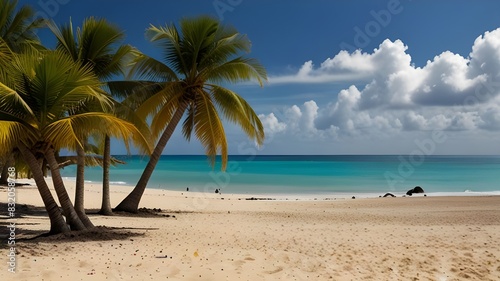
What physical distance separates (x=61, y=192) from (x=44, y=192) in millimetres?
365

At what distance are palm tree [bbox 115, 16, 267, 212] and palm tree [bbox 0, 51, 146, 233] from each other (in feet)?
22.1

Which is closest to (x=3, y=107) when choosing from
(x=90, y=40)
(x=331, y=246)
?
(x=90, y=40)

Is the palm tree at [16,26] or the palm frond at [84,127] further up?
the palm tree at [16,26]

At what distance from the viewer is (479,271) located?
8.70m

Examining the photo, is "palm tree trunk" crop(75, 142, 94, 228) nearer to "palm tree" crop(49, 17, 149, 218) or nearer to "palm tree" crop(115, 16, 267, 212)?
"palm tree" crop(49, 17, 149, 218)

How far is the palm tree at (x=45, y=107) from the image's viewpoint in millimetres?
9031

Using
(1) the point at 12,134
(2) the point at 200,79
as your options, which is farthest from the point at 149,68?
(1) the point at 12,134

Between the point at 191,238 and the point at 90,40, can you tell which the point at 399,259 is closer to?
the point at 191,238

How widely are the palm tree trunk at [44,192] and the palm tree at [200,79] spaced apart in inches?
254

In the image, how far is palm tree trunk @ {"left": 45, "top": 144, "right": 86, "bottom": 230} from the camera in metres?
9.96

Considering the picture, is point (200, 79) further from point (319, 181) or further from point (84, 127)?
point (319, 181)

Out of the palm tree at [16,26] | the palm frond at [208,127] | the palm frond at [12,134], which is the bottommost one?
the palm frond at [12,134]

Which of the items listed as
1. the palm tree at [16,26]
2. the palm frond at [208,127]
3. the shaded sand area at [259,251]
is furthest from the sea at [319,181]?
the palm tree at [16,26]

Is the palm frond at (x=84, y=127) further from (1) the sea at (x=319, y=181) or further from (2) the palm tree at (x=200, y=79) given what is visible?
(2) the palm tree at (x=200, y=79)
